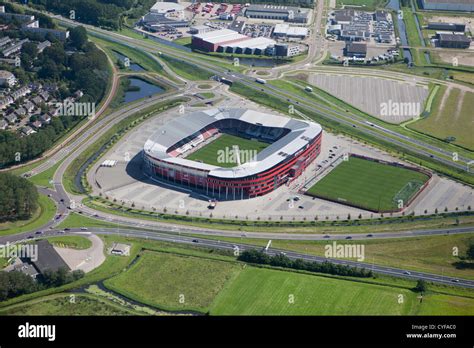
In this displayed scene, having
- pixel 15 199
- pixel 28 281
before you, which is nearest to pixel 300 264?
pixel 28 281

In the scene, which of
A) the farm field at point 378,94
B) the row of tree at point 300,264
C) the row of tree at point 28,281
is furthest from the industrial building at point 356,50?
the row of tree at point 28,281

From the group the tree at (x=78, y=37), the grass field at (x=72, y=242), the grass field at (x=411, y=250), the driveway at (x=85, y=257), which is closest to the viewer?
the driveway at (x=85, y=257)

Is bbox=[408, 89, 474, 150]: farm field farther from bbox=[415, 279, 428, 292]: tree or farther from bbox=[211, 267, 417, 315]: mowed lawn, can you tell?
bbox=[211, 267, 417, 315]: mowed lawn

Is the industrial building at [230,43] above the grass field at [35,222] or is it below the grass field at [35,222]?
above

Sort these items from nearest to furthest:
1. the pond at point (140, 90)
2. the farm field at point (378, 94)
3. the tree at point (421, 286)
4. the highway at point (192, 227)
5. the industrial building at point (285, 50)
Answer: the tree at point (421, 286) → the highway at point (192, 227) → the farm field at point (378, 94) → the pond at point (140, 90) → the industrial building at point (285, 50)

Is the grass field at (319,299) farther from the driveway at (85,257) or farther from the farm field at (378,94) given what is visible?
the farm field at (378,94)

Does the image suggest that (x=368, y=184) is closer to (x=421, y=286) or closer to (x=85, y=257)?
(x=421, y=286)

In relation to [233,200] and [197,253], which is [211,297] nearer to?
[197,253]

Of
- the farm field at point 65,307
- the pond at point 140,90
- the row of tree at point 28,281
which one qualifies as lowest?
the farm field at point 65,307
